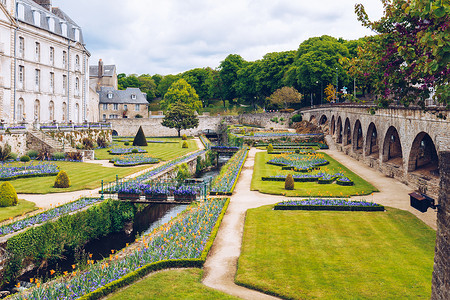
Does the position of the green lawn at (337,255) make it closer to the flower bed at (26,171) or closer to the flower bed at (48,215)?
the flower bed at (48,215)

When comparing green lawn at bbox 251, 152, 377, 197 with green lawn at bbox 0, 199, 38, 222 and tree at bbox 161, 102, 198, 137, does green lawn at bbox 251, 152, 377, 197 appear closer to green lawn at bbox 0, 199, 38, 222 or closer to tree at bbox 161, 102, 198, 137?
green lawn at bbox 0, 199, 38, 222

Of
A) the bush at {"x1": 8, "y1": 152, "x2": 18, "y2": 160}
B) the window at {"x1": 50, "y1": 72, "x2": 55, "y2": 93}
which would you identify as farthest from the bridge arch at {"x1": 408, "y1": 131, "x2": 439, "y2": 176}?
the window at {"x1": 50, "y1": 72, "x2": 55, "y2": 93}

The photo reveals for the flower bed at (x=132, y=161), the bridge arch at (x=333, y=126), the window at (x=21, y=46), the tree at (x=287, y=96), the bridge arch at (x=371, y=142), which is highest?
the window at (x=21, y=46)

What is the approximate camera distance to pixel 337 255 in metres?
14.2

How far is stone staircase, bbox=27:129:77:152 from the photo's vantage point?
38.3 metres

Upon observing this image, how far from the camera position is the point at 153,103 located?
121 m

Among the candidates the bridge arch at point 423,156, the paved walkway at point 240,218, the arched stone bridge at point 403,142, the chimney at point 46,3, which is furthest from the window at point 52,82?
the bridge arch at point 423,156

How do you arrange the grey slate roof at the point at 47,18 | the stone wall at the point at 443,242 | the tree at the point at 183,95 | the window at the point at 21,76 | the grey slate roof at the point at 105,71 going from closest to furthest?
the stone wall at the point at 443,242, the window at the point at 21,76, the grey slate roof at the point at 47,18, the tree at the point at 183,95, the grey slate roof at the point at 105,71

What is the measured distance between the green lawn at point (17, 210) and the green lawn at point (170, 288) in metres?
9.41

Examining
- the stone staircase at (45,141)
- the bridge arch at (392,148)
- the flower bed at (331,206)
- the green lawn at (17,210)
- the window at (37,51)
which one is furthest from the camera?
the window at (37,51)

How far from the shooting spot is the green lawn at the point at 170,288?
11016 mm

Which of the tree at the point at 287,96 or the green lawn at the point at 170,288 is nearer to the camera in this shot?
the green lawn at the point at 170,288

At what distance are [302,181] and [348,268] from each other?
667 inches

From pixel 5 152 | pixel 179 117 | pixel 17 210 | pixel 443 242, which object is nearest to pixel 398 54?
pixel 443 242
